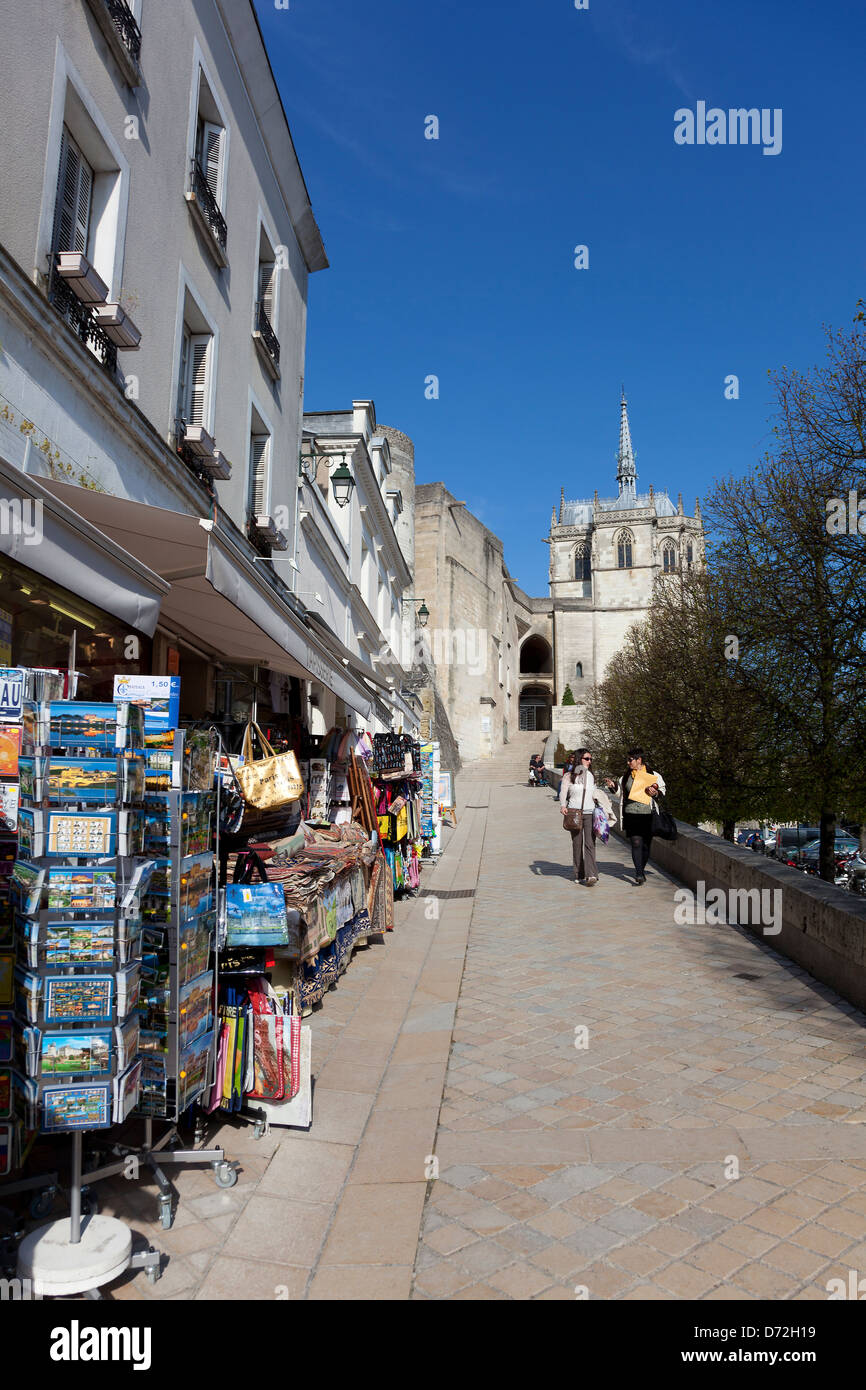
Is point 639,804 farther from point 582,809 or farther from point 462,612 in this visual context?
point 462,612

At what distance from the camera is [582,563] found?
87.2 m

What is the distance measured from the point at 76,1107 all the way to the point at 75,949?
464mm

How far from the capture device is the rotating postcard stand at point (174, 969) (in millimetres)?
3021

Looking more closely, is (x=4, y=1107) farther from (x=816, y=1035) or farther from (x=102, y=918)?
(x=816, y=1035)

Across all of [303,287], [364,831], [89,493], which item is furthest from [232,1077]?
[303,287]

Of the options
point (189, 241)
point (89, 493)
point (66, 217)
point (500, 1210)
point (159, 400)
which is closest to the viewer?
point (500, 1210)

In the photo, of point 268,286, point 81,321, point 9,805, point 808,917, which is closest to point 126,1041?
point 9,805

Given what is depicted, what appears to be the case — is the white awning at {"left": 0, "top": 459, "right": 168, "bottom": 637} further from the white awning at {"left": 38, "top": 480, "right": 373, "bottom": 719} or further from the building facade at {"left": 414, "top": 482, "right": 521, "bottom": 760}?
the building facade at {"left": 414, "top": 482, "right": 521, "bottom": 760}

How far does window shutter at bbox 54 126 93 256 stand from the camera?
5812 mm

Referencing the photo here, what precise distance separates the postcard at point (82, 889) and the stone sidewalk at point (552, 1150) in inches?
45.8

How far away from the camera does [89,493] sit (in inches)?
177

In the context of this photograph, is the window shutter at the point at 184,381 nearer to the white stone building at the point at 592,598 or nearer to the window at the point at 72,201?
the window at the point at 72,201

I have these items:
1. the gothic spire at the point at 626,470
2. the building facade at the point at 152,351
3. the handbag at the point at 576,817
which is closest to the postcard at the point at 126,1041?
the building facade at the point at 152,351

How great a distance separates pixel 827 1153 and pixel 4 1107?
3089 millimetres
